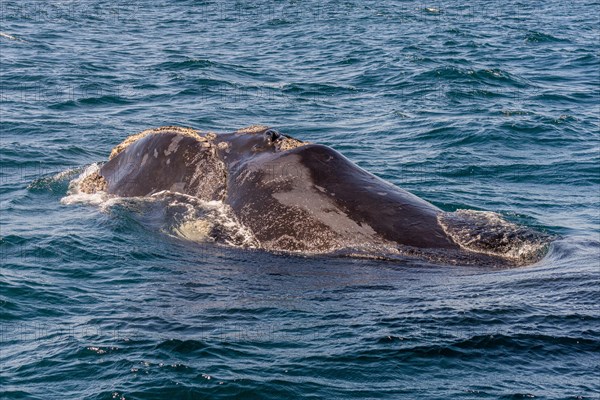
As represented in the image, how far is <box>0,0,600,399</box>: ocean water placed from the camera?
871 cm

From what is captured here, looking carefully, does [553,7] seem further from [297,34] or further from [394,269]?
[394,269]

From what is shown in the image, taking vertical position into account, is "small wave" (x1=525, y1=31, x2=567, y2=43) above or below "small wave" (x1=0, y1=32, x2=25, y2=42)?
below

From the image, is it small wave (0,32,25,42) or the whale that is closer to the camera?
the whale

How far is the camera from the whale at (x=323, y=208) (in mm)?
11391

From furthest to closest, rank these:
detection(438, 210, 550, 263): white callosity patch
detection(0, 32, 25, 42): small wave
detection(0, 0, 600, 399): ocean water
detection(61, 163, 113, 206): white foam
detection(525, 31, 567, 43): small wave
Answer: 1. detection(525, 31, 567, 43): small wave
2. detection(0, 32, 25, 42): small wave
3. detection(61, 163, 113, 206): white foam
4. detection(438, 210, 550, 263): white callosity patch
5. detection(0, 0, 600, 399): ocean water

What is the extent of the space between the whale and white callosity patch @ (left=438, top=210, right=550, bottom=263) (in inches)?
0.5

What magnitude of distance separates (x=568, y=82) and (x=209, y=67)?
34.7 feet

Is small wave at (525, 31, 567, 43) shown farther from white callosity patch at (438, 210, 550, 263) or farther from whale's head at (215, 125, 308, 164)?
white callosity patch at (438, 210, 550, 263)

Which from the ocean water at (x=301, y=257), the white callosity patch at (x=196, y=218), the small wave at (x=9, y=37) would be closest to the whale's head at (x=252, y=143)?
the white callosity patch at (x=196, y=218)

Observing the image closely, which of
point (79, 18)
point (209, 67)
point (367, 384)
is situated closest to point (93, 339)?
point (367, 384)

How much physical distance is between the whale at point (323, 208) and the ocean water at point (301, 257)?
0.34m

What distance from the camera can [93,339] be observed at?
988cm

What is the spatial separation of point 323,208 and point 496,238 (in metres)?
2.07

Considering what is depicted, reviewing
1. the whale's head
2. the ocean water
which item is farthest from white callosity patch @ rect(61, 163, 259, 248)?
the whale's head
